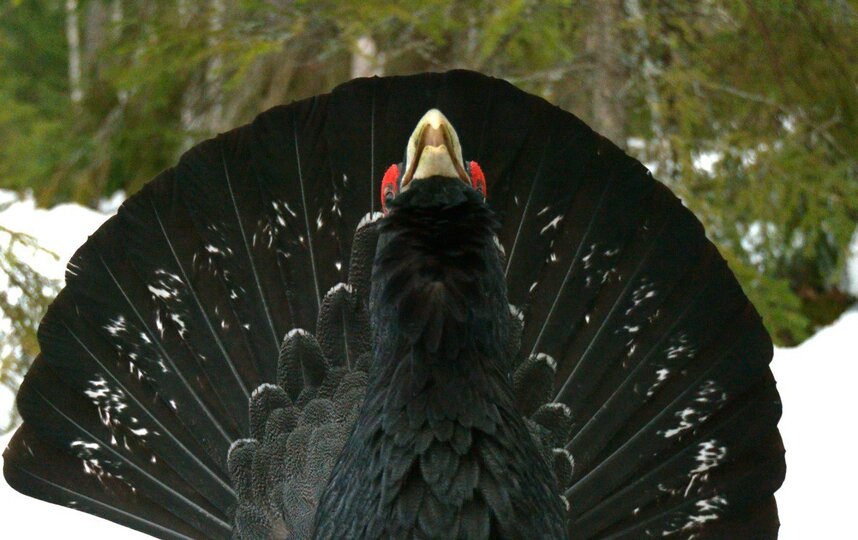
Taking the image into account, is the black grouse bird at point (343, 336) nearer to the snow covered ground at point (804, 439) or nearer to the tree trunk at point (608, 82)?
the snow covered ground at point (804, 439)

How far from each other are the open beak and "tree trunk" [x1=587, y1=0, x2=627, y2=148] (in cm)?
374

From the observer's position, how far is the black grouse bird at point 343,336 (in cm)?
312

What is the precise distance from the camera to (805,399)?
5.31 m

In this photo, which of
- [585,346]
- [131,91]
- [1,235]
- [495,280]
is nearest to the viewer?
[495,280]

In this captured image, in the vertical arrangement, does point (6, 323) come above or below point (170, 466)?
below

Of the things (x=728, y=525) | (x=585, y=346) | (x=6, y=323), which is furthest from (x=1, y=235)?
(x=728, y=525)

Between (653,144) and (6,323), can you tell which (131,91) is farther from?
(653,144)

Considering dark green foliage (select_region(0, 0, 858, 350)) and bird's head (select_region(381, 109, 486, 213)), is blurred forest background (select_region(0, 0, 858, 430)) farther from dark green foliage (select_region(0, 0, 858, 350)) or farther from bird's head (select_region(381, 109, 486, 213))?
bird's head (select_region(381, 109, 486, 213))

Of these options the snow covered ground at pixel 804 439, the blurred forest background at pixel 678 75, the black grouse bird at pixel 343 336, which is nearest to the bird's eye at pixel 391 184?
the black grouse bird at pixel 343 336

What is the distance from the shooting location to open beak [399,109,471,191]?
216 centimetres

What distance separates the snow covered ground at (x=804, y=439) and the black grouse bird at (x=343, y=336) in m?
1.03

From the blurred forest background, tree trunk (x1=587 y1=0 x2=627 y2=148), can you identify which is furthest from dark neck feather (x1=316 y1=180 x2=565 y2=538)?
tree trunk (x1=587 y1=0 x2=627 y2=148)

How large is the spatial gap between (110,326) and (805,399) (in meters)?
3.57

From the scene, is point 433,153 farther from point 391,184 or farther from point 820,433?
point 820,433
